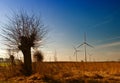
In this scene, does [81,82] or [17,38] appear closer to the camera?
[81,82]

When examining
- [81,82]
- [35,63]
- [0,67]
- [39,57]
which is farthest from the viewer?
[39,57]

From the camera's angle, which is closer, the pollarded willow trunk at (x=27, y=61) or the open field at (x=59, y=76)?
the open field at (x=59, y=76)

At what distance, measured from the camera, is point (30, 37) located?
67.2ft

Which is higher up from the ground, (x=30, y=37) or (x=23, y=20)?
(x=23, y=20)

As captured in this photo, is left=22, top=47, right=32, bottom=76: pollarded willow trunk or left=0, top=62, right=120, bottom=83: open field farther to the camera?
left=22, top=47, right=32, bottom=76: pollarded willow trunk

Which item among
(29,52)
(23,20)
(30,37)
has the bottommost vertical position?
(29,52)

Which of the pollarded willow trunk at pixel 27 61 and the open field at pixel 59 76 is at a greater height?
the pollarded willow trunk at pixel 27 61

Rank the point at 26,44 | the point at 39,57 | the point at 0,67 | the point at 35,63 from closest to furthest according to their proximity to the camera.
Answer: the point at 26,44
the point at 35,63
the point at 0,67
the point at 39,57

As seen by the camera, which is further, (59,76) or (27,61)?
(27,61)

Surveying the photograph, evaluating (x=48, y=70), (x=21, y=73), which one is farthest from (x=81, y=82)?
(x=21, y=73)

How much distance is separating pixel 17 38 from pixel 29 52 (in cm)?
166

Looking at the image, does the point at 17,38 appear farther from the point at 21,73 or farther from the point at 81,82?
the point at 81,82

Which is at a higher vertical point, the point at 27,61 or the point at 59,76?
the point at 27,61

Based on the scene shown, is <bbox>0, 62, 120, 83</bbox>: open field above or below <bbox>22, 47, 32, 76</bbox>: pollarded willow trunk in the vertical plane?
below
